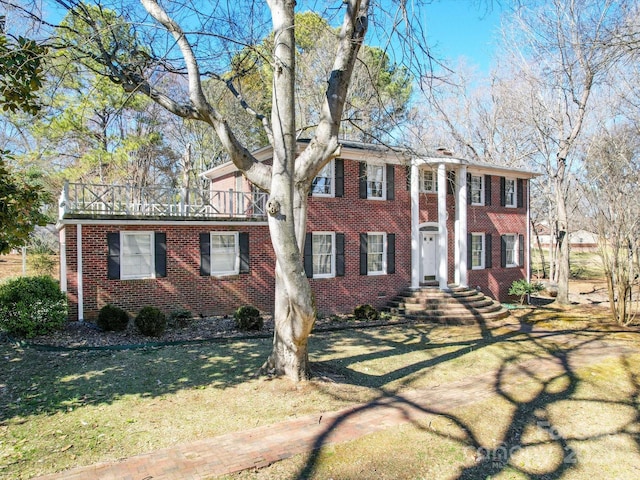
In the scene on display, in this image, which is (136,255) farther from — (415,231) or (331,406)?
(415,231)

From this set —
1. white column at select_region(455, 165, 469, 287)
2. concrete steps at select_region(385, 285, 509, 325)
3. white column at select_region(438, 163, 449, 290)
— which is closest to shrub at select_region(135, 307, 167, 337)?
concrete steps at select_region(385, 285, 509, 325)

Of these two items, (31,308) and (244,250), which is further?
(244,250)

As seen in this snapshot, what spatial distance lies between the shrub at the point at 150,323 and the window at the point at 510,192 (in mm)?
15433

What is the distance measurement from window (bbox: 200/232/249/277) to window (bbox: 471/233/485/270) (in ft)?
32.3

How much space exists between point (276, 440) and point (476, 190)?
15760 mm

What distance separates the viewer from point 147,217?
12453 millimetres

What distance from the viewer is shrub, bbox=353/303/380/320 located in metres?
14.4

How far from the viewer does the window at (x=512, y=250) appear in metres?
19.4

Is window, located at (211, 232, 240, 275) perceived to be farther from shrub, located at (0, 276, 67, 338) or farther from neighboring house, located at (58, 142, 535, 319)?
shrub, located at (0, 276, 67, 338)

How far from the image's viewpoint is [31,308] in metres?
10.1

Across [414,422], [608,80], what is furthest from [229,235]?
[608,80]

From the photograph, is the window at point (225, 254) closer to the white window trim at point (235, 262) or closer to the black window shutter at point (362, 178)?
the white window trim at point (235, 262)

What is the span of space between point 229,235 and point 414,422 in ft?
31.3

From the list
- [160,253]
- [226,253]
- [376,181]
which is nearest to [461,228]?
[376,181]
